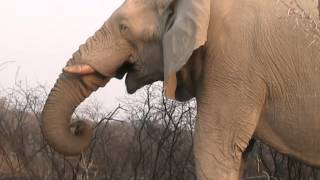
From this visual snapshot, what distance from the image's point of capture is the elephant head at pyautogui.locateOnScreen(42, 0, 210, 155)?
4996mm

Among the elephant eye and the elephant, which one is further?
the elephant eye

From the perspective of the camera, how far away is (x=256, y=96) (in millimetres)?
4660

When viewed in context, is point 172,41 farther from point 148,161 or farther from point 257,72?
point 148,161

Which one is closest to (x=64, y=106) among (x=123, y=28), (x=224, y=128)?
(x=123, y=28)

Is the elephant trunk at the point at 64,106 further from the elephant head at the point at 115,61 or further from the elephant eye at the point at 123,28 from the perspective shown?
the elephant eye at the point at 123,28

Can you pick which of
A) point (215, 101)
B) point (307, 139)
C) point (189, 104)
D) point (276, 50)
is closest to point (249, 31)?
point (276, 50)

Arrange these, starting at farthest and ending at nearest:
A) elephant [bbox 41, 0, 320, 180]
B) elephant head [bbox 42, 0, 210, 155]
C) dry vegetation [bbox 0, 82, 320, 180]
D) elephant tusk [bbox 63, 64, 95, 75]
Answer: dry vegetation [bbox 0, 82, 320, 180] → elephant tusk [bbox 63, 64, 95, 75] → elephant head [bbox 42, 0, 210, 155] → elephant [bbox 41, 0, 320, 180]

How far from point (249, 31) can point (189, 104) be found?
14.6ft

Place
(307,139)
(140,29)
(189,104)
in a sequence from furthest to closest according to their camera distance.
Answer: (189,104), (140,29), (307,139)

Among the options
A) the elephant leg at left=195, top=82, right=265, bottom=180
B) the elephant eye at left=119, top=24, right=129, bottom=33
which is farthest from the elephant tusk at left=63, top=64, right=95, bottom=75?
the elephant leg at left=195, top=82, right=265, bottom=180

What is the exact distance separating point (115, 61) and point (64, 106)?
0.51 m

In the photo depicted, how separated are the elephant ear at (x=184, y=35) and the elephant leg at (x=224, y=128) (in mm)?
296

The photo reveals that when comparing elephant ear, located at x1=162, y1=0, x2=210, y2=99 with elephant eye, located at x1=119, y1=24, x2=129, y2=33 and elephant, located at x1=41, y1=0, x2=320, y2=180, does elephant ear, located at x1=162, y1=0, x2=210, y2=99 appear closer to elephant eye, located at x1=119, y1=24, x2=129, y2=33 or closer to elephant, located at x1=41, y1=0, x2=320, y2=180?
elephant, located at x1=41, y1=0, x2=320, y2=180

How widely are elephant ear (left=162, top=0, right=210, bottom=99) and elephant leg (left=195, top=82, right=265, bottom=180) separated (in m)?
0.30
